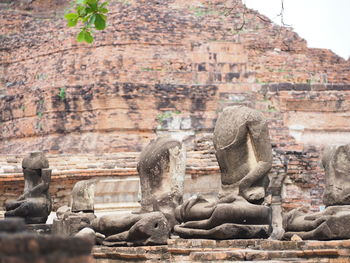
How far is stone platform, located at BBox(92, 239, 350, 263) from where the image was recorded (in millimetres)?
6582

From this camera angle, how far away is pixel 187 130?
21.6 metres

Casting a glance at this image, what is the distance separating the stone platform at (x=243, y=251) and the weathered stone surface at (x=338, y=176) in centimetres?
74

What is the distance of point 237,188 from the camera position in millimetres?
8258

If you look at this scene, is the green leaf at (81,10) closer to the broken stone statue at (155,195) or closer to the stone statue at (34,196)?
the broken stone statue at (155,195)

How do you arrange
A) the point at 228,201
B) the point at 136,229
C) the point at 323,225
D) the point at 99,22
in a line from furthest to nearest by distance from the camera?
the point at 136,229 < the point at 228,201 < the point at 99,22 < the point at 323,225

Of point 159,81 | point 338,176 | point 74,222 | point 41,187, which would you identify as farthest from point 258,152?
point 159,81

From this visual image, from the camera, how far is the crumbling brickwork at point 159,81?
21.8 metres

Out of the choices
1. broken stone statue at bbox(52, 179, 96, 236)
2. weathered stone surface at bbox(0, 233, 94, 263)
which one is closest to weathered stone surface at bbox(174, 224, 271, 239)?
broken stone statue at bbox(52, 179, 96, 236)

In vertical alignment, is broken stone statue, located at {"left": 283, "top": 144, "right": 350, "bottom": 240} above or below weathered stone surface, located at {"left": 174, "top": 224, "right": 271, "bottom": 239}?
above

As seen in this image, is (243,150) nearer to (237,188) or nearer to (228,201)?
(237,188)

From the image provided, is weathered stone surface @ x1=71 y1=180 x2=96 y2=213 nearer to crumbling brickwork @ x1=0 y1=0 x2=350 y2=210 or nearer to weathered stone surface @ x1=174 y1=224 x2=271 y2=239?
weathered stone surface @ x1=174 y1=224 x2=271 y2=239

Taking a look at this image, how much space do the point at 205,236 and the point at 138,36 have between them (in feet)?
53.6

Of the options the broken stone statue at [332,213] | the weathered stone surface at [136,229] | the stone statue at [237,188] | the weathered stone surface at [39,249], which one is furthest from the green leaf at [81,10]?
the weathered stone surface at [39,249]

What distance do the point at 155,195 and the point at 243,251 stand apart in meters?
2.66
